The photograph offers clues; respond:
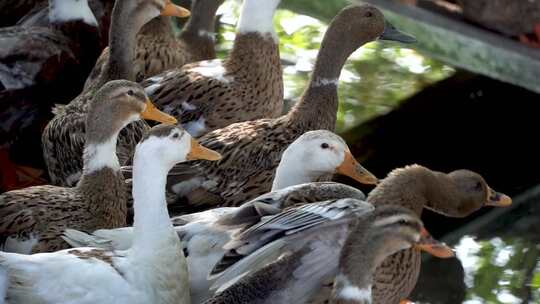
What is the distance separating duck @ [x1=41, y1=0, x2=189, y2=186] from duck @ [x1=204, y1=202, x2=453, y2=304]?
59.1 inches

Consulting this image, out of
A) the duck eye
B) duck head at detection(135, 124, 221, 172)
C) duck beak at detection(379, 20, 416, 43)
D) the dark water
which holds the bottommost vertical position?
the dark water

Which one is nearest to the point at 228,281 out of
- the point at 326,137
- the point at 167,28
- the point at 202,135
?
the point at 326,137

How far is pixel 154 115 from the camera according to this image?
218 inches

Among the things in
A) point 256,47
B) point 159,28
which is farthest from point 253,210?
point 159,28

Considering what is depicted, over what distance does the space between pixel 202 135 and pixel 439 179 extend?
1303 mm

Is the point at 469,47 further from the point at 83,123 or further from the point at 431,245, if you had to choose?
the point at 431,245

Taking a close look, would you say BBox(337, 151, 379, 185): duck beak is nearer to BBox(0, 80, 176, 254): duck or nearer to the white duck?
the white duck

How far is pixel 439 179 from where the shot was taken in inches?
205

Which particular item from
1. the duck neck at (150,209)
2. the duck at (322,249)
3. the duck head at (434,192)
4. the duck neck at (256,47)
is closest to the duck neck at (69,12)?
the duck neck at (256,47)

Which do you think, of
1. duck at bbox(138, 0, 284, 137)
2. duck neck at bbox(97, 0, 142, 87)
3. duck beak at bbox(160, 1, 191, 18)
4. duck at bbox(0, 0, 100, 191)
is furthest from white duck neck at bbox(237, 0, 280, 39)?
duck at bbox(0, 0, 100, 191)

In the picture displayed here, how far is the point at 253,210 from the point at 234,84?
60.6 inches

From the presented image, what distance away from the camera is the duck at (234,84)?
19.8 ft

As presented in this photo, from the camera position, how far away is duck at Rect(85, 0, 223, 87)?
661 centimetres

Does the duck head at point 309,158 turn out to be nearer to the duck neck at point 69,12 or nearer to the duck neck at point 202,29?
the duck neck at point 202,29
